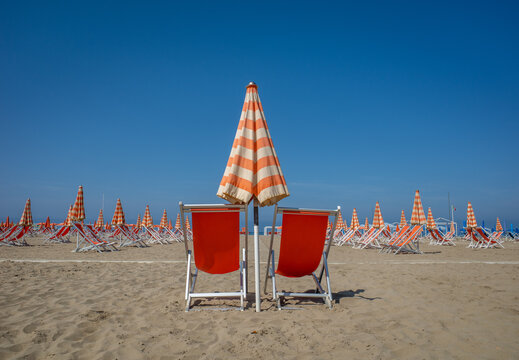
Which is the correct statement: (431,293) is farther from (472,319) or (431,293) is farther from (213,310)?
(213,310)

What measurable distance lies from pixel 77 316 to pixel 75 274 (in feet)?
8.53

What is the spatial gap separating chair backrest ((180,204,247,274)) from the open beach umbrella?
240 millimetres

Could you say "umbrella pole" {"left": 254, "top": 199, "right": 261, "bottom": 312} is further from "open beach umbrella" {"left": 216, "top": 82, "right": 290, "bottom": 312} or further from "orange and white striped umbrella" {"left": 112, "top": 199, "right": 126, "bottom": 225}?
"orange and white striped umbrella" {"left": 112, "top": 199, "right": 126, "bottom": 225}

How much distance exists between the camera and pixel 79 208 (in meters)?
10.2

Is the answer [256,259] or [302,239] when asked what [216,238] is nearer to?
[256,259]

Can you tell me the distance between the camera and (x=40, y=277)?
184 inches

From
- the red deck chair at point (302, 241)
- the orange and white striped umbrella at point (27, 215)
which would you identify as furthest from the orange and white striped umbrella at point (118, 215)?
the red deck chair at point (302, 241)

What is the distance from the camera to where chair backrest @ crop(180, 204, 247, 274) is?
10.8ft

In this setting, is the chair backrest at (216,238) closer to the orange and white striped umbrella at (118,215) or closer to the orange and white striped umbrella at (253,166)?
the orange and white striped umbrella at (253,166)

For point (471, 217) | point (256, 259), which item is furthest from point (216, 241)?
point (471, 217)

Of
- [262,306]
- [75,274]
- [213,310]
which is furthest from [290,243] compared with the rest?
[75,274]

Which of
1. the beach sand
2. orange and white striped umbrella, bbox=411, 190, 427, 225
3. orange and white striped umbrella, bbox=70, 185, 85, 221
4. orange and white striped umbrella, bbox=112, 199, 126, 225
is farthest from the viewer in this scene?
orange and white striped umbrella, bbox=112, 199, 126, 225

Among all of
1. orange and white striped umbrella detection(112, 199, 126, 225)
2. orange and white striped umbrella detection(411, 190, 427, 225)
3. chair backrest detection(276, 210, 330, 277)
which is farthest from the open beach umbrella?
orange and white striped umbrella detection(112, 199, 126, 225)

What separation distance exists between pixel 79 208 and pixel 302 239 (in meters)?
9.23
